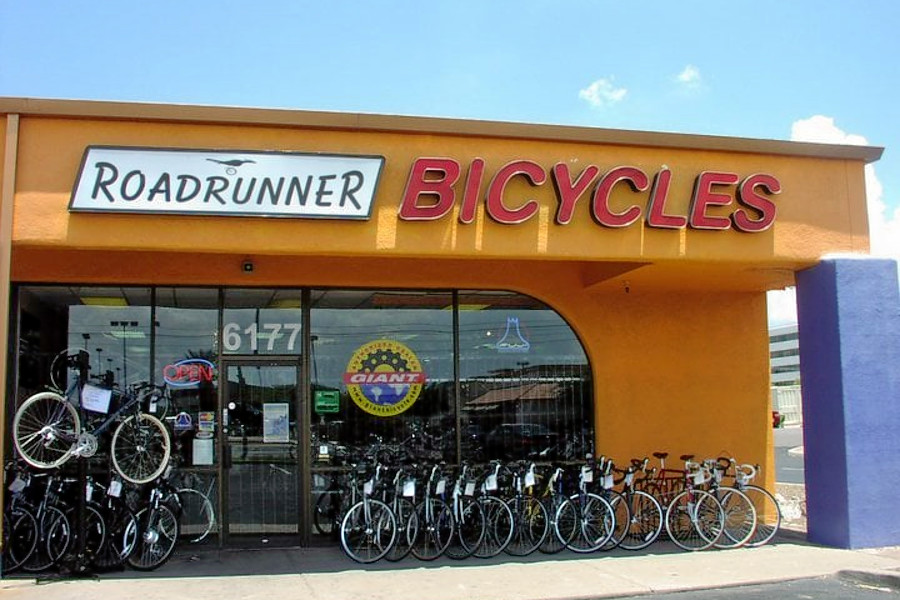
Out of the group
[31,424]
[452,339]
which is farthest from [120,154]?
[452,339]

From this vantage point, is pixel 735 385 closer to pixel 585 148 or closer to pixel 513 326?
pixel 513 326

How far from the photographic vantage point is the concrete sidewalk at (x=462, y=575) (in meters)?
8.50

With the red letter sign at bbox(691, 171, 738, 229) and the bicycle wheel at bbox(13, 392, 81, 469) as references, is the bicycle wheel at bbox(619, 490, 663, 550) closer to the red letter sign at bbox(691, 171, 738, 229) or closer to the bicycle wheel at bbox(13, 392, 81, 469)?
the red letter sign at bbox(691, 171, 738, 229)

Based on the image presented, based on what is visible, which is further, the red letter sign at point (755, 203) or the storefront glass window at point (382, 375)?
the storefront glass window at point (382, 375)

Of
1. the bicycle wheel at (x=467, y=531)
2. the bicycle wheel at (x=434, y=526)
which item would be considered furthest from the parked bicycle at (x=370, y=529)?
the bicycle wheel at (x=467, y=531)

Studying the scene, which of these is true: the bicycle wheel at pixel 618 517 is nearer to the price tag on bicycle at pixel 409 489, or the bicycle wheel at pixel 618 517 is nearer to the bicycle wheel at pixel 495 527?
the bicycle wheel at pixel 495 527

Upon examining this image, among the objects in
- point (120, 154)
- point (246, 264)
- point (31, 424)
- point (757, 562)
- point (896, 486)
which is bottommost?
point (757, 562)

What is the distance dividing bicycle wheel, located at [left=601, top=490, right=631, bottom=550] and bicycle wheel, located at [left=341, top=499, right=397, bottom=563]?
260cm

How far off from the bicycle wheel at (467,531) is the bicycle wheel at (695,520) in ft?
7.62

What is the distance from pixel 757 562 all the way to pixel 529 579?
8.87 ft

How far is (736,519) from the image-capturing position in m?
11.0

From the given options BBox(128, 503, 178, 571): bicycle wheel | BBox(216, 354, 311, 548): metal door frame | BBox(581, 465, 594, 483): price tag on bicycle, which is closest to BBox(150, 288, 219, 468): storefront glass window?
BBox(216, 354, 311, 548): metal door frame

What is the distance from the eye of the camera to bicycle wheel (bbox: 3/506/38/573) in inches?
366

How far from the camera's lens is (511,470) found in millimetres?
11078
